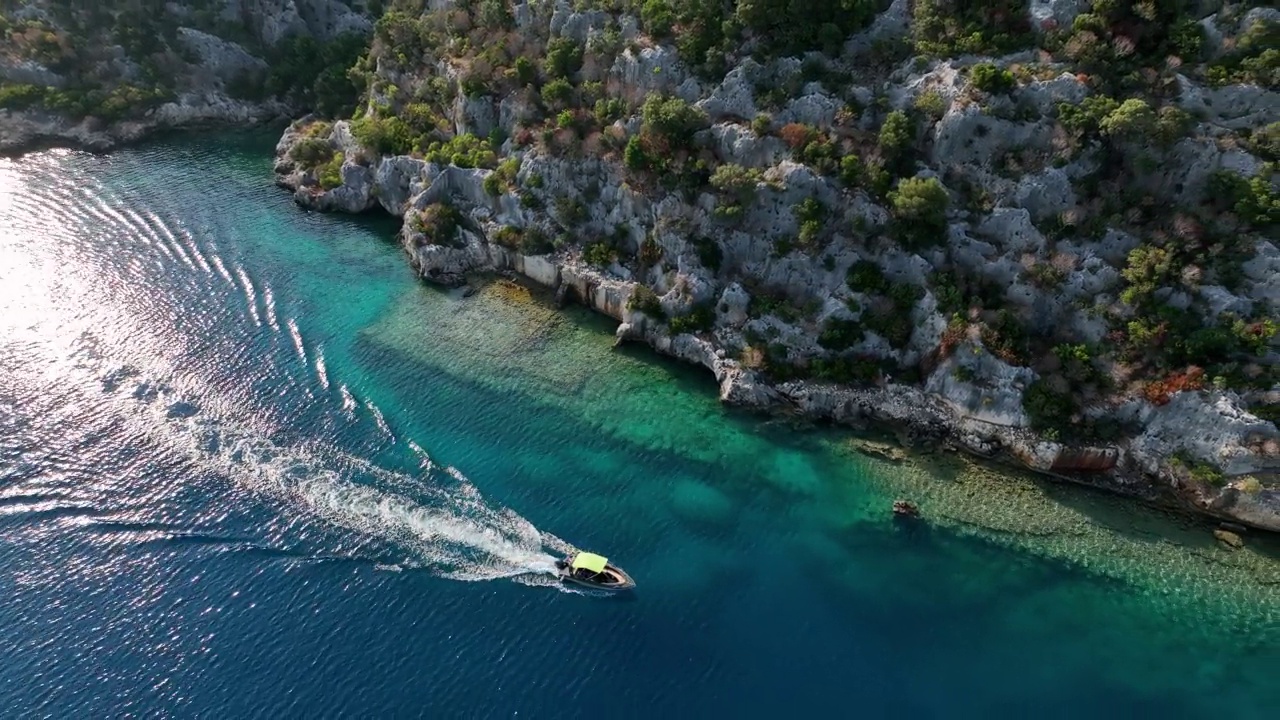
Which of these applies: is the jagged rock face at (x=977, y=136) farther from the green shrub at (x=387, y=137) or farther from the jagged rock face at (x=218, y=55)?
the jagged rock face at (x=218, y=55)

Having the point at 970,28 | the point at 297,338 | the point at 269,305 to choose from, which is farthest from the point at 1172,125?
the point at 269,305

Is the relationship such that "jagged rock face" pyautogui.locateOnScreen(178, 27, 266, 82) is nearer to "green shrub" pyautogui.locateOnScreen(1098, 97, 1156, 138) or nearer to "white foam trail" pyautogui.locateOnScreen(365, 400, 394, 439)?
"white foam trail" pyautogui.locateOnScreen(365, 400, 394, 439)

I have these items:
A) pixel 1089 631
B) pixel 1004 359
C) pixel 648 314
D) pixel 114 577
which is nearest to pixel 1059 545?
pixel 1089 631

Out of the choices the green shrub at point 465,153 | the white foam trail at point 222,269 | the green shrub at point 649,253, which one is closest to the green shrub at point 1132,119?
the green shrub at point 649,253

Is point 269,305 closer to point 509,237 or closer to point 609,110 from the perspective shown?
point 509,237

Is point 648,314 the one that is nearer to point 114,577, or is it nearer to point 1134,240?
point 1134,240

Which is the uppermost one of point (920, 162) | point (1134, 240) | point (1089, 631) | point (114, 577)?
point (920, 162)
